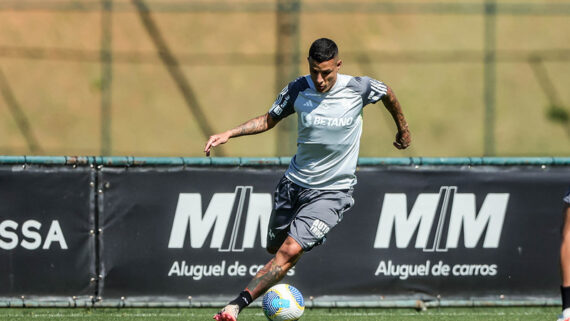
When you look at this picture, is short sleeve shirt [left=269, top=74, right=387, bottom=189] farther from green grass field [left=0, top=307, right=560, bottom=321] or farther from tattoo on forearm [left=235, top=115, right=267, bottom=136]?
green grass field [left=0, top=307, right=560, bottom=321]

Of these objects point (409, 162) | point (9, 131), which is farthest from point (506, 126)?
point (409, 162)

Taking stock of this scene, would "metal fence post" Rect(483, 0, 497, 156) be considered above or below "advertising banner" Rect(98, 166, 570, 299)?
above

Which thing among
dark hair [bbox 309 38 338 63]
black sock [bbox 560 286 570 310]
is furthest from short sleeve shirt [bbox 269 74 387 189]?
black sock [bbox 560 286 570 310]

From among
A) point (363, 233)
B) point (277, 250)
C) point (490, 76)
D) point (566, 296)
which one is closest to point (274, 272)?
point (277, 250)

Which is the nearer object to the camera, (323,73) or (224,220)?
(323,73)

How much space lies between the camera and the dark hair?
7410 millimetres

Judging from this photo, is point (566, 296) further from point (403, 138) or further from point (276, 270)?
point (276, 270)

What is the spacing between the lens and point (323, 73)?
7.54 meters

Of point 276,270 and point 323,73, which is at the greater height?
point 323,73

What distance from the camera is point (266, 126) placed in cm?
791

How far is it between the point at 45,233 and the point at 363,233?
2.94 meters

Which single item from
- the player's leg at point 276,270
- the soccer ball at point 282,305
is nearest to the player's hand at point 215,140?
the player's leg at point 276,270

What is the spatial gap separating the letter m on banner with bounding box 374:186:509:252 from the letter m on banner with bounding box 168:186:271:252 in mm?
1156

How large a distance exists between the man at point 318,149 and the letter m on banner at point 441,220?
1.87 m
